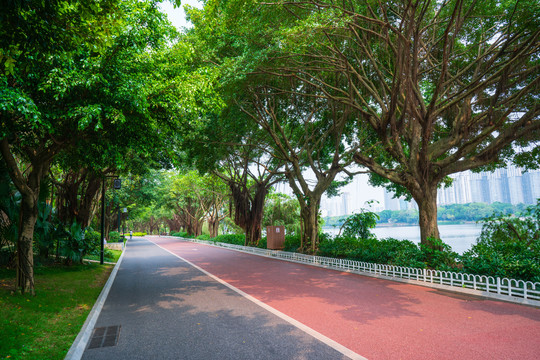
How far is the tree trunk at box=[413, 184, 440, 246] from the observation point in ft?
38.4

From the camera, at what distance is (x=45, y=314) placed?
724 centimetres

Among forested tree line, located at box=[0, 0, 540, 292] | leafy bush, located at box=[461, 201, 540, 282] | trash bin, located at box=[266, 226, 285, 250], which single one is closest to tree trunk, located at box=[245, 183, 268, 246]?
trash bin, located at box=[266, 226, 285, 250]

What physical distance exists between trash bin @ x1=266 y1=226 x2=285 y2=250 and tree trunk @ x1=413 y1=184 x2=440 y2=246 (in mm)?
11208

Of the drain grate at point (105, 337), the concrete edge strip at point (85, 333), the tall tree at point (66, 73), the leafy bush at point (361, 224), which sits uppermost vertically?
the tall tree at point (66, 73)

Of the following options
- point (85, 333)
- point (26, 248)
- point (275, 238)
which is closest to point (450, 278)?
point (85, 333)

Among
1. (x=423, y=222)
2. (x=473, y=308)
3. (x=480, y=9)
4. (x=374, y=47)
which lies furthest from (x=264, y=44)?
(x=473, y=308)

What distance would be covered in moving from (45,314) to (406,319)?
792cm

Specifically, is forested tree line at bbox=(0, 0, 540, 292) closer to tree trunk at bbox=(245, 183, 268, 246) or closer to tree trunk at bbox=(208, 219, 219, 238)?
tree trunk at bbox=(245, 183, 268, 246)

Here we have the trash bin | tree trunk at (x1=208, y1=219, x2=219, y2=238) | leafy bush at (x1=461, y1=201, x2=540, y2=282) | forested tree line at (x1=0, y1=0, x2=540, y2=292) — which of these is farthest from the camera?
tree trunk at (x1=208, y1=219, x2=219, y2=238)

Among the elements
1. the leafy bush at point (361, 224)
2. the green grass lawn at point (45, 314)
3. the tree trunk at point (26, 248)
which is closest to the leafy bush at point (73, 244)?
the green grass lawn at point (45, 314)

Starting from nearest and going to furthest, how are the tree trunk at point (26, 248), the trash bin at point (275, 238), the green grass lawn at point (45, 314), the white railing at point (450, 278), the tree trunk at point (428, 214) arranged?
the green grass lawn at point (45, 314), the white railing at point (450, 278), the tree trunk at point (26, 248), the tree trunk at point (428, 214), the trash bin at point (275, 238)

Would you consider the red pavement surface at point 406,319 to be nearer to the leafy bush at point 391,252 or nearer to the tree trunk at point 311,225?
the leafy bush at point 391,252

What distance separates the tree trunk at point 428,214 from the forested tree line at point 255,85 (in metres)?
0.05

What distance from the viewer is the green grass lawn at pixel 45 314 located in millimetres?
5230
